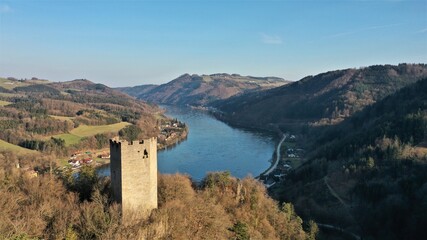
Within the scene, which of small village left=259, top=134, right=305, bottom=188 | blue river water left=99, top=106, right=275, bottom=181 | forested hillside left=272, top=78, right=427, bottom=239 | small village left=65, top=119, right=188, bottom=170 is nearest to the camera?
forested hillside left=272, top=78, right=427, bottom=239

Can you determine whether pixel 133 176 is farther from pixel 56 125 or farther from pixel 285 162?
pixel 56 125

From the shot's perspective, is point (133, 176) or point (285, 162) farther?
point (285, 162)

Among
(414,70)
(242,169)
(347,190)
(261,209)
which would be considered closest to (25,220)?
(261,209)

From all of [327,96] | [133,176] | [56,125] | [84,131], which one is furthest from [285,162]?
[327,96]

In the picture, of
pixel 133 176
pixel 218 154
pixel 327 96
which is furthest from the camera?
pixel 327 96

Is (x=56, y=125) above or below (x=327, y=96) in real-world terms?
below

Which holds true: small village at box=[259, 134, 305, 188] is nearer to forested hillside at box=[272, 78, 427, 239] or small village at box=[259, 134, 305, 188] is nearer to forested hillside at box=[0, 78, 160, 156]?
forested hillside at box=[272, 78, 427, 239]

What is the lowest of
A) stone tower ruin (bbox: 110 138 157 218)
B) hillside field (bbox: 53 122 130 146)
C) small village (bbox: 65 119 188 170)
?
small village (bbox: 65 119 188 170)

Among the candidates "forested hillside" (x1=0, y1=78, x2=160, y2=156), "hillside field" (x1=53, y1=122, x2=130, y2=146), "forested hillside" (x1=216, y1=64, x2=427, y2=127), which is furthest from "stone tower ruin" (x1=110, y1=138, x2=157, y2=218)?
"forested hillside" (x1=216, y1=64, x2=427, y2=127)
